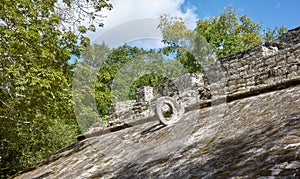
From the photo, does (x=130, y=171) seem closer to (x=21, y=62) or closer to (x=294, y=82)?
(x=294, y=82)

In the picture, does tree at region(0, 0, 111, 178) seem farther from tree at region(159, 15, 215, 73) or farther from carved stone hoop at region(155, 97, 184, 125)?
tree at region(159, 15, 215, 73)

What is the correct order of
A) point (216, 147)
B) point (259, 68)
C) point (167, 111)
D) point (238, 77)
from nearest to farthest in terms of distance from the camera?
1. point (216, 147)
2. point (167, 111)
3. point (259, 68)
4. point (238, 77)

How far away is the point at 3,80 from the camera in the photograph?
7.84 m

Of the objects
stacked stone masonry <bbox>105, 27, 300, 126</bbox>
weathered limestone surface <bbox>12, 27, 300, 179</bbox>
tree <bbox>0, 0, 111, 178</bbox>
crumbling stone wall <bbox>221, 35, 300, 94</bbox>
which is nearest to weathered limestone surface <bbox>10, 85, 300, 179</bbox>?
weathered limestone surface <bbox>12, 27, 300, 179</bbox>

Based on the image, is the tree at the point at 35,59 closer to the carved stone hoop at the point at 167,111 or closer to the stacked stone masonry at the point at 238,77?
the stacked stone masonry at the point at 238,77

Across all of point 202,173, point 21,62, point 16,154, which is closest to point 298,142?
point 202,173

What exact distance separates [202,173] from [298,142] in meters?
0.78

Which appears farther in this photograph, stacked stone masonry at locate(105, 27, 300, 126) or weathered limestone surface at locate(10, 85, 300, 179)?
stacked stone masonry at locate(105, 27, 300, 126)

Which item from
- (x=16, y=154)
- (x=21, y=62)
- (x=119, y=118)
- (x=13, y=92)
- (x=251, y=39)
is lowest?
(x=16, y=154)

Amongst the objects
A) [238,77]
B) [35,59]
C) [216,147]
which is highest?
[35,59]

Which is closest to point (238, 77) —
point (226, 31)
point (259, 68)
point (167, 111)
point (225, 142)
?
point (259, 68)

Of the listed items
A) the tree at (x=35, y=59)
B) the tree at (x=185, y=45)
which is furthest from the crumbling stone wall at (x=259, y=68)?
the tree at (x=185, y=45)

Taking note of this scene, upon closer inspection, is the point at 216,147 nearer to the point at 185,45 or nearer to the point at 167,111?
the point at 167,111

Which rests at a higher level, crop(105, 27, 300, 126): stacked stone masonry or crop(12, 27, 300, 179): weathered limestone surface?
crop(105, 27, 300, 126): stacked stone masonry
